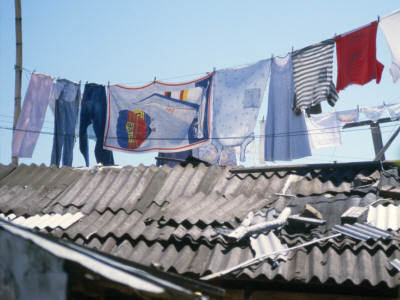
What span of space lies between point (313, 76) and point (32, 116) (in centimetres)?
628

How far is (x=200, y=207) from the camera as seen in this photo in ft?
20.5

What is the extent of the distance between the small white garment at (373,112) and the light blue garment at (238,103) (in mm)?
3639

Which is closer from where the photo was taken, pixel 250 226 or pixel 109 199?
pixel 250 226

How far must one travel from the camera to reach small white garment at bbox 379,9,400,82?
27.2 ft

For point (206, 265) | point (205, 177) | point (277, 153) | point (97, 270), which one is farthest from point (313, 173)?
point (97, 270)

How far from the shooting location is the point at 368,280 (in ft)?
14.3

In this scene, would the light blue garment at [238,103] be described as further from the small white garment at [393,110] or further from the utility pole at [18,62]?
the utility pole at [18,62]

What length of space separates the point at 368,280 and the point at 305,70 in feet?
17.4

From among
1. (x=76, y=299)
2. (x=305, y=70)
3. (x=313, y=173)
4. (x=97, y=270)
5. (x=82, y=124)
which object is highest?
(x=305, y=70)

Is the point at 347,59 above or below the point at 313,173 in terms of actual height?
above

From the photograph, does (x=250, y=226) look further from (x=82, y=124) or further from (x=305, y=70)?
(x=82, y=124)

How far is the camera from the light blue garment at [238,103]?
9.46 metres

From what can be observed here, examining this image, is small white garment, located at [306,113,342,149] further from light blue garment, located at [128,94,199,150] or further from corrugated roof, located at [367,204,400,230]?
corrugated roof, located at [367,204,400,230]

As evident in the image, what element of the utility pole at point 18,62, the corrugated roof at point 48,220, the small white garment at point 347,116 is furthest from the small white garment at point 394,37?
the utility pole at point 18,62
